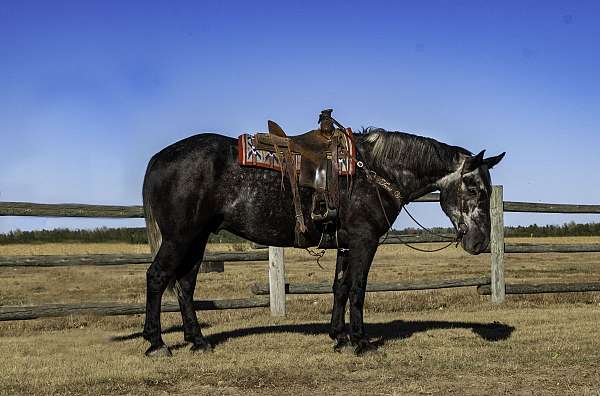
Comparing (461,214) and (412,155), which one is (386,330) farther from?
(412,155)

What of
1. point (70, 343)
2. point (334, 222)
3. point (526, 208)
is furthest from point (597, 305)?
point (70, 343)

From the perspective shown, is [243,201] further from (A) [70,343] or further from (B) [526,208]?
Result: (B) [526,208]

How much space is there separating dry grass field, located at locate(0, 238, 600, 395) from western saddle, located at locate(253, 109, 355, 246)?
4.68 feet

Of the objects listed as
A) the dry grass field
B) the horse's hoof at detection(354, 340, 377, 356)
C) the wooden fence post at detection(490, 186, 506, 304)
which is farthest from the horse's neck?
the wooden fence post at detection(490, 186, 506, 304)

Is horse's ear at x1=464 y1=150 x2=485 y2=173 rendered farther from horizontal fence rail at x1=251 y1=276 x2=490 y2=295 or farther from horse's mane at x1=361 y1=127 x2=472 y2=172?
horizontal fence rail at x1=251 y1=276 x2=490 y2=295

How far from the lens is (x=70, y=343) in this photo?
26.4ft

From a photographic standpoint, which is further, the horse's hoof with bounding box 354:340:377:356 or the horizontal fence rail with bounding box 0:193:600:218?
the horizontal fence rail with bounding box 0:193:600:218

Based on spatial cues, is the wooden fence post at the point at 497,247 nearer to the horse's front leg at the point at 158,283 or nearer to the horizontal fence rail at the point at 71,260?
the horizontal fence rail at the point at 71,260

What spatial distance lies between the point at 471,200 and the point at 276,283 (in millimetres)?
4065

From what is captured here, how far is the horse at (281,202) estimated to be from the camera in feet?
22.3

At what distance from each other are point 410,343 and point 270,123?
2.92m

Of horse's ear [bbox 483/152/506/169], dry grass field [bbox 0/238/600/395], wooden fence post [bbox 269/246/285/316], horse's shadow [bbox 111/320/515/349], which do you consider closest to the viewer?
dry grass field [bbox 0/238/600/395]

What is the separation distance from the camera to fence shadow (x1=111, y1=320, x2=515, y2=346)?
8.05 meters

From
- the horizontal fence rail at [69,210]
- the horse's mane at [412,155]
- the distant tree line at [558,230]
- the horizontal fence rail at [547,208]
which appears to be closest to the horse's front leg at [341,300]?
the horse's mane at [412,155]
